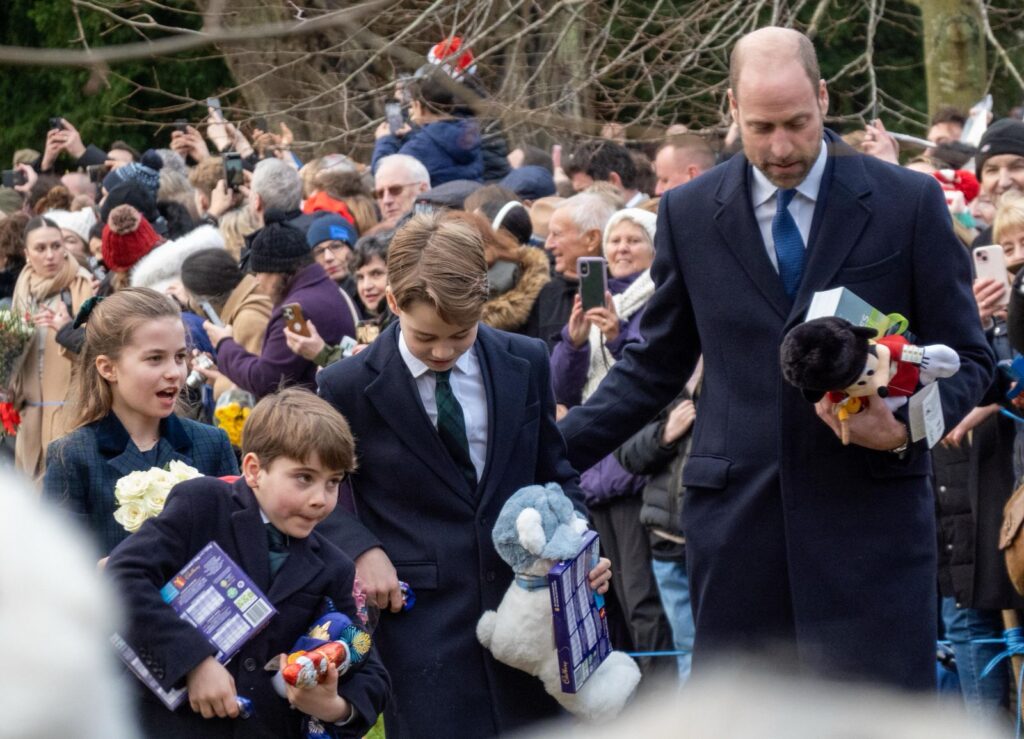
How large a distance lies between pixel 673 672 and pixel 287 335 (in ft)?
7.25

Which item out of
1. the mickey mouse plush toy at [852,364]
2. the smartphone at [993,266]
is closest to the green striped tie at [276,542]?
the mickey mouse plush toy at [852,364]

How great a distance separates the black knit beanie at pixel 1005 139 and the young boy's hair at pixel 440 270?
148 inches

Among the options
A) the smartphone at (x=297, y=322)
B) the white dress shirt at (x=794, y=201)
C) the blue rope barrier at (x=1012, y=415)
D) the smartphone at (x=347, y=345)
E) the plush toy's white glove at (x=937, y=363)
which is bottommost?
the blue rope barrier at (x=1012, y=415)

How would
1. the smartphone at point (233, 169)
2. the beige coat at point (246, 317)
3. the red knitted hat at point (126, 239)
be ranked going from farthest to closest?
the smartphone at point (233, 169), the red knitted hat at point (126, 239), the beige coat at point (246, 317)

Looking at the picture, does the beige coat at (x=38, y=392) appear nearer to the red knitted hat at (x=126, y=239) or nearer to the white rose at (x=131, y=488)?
the red knitted hat at (x=126, y=239)

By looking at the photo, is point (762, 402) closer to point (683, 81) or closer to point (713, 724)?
point (713, 724)

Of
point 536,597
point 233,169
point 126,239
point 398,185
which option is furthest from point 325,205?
point 536,597

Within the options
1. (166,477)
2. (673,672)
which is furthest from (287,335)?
(166,477)

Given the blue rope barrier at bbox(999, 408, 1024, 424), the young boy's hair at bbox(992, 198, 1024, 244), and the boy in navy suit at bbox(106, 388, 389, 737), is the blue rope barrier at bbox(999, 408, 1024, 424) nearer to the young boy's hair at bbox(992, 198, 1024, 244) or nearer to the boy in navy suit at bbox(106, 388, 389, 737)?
the young boy's hair at bbox(992, 198, 1024, 244)

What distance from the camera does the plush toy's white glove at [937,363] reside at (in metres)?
4.01

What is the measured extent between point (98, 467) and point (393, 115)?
453 cm

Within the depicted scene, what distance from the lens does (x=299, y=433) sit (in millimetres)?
4234

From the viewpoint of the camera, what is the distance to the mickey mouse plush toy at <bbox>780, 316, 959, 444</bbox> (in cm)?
380

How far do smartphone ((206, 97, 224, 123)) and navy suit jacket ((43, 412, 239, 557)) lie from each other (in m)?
1.95
